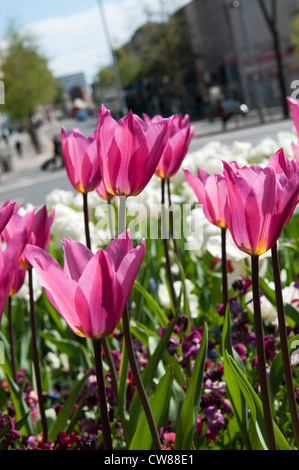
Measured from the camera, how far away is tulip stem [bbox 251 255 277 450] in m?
1.00

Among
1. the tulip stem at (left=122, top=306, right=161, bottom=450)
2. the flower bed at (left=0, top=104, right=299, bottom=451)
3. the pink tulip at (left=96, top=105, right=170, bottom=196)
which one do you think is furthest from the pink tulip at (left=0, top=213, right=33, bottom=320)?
the pink tulip at (left=96, top=105, right=170, bottom=196)

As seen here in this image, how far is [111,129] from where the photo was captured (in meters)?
1.20

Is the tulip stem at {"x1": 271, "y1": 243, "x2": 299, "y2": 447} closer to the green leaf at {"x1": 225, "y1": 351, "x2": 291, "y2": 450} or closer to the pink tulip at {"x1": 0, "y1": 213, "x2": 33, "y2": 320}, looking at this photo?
the green leaf at {"x1": 225, "y1": 351, "x2": 291, "y2": 450}

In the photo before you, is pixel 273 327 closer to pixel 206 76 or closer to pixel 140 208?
pixel 140 208

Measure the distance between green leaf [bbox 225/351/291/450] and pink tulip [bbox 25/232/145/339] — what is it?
280 mm

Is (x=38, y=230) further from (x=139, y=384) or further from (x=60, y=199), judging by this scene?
(x=60, y=199)

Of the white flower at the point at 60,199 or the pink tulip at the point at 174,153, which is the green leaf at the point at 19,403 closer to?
the pink tulip at the point at 174,153

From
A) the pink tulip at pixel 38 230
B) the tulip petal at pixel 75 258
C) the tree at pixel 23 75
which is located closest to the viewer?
the tulip petal at pixel 75 258

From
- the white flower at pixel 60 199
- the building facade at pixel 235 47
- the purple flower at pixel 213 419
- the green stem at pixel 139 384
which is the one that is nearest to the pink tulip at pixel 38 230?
the green stem at pixel 139 384

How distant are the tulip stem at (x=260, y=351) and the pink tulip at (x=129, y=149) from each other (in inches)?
10.6

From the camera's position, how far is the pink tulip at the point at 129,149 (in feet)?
3.82

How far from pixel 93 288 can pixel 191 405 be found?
366 millimetres

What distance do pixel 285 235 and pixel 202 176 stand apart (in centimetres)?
200

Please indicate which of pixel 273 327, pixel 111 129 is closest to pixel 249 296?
pixel 273 327
